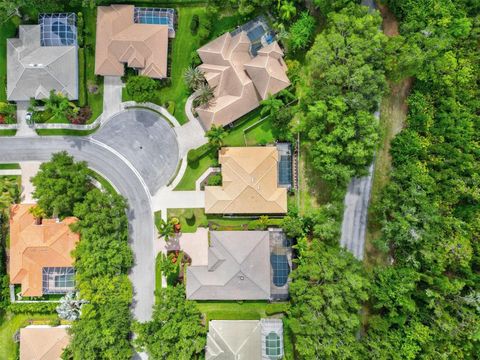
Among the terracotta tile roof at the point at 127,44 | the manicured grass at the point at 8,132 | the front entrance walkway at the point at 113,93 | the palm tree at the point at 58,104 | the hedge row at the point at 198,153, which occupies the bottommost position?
the hedge row at the point at 198,153

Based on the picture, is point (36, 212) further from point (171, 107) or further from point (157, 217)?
point (171, 107)

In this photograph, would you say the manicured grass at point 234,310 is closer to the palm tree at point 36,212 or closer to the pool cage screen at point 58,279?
the pool cage screen at point 58,279

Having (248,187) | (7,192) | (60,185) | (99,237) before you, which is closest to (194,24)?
(248,187)

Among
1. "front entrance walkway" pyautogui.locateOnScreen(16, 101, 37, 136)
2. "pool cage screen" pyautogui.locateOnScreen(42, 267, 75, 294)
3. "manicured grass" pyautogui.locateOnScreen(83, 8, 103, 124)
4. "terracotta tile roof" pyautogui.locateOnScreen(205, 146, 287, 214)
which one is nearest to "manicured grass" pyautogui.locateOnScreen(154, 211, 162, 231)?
"terracotta tile roof" pyautogui.locateOnScreen(205, 146, 287, 214)

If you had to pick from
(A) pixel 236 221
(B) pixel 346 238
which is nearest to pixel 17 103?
(A) pixel 236 221

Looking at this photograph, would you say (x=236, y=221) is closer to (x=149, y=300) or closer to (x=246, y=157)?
(x=246, y=157)

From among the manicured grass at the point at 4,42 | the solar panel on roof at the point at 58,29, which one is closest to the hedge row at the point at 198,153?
the solar panel on roof at the point at 58,29

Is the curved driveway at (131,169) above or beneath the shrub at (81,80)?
beneath
